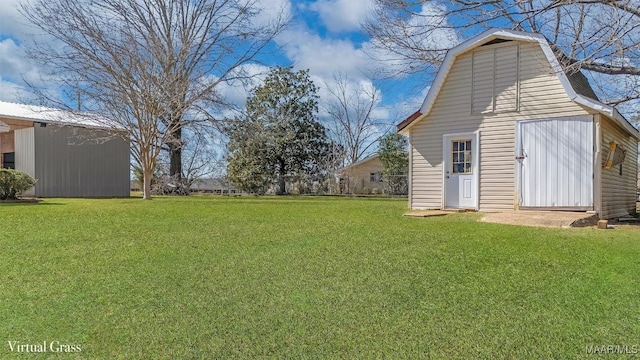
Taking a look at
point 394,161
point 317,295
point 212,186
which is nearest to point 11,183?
point 317,295

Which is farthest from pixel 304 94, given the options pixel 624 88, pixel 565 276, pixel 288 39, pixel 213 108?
pixel 565 276

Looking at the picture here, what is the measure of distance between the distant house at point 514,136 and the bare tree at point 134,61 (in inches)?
342

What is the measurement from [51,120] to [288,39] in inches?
399

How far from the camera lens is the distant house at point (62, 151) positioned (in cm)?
1570

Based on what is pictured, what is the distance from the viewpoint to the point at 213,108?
16.6 m

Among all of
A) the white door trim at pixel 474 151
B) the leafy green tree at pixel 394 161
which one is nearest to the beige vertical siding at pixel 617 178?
the white door trim at pixel 474 151

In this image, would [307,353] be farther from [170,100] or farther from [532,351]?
[170,100]

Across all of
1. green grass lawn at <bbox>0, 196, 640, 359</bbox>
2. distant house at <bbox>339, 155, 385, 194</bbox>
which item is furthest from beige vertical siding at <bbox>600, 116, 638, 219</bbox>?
distant house at <bbox>339, 155, 385, 194</bbox>

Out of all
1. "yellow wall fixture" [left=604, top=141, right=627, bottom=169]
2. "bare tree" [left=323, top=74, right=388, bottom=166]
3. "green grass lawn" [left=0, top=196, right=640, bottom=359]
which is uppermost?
"bare tree" [left=323, top=74, right=388, bottom=166]

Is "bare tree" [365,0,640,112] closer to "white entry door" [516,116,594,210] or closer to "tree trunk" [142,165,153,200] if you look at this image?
"white entry door" [516,116,594,210]

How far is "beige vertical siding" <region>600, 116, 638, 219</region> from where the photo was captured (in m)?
8.45

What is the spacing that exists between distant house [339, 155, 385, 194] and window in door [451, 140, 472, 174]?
18515 mm

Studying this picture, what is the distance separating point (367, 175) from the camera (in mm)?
31312

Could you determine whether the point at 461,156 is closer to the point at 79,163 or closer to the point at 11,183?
the point at 11,183
